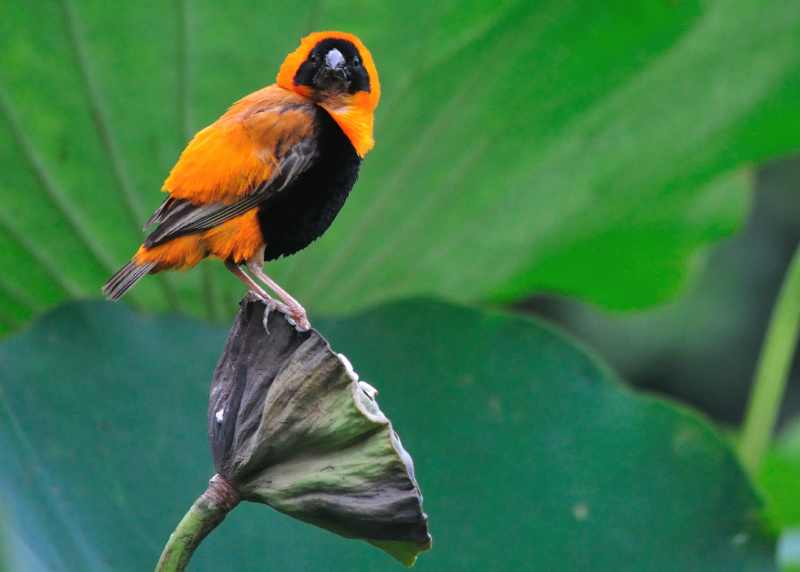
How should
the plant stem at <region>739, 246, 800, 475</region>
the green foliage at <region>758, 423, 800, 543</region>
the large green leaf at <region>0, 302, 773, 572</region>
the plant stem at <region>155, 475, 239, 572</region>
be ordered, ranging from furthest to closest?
1. the green foliage at <region>758, 423, 800, 543</region>
2. the plant stem at <region>739, 246, 800, 475</region>
3. the large green leaf at <region>0, 302, 773, 572</region>
4. the plant stem at <region>155, 475, 239, 572</region>

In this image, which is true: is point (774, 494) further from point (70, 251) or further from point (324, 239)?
point (70, 251)

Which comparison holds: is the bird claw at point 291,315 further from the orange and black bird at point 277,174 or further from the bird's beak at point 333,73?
the bird's beak at point 333,73

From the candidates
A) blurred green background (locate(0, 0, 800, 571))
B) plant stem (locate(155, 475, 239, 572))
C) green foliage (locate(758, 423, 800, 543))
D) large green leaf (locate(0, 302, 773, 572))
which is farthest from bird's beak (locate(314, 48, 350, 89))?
green foliage (locate(758, 423, 800, 543))

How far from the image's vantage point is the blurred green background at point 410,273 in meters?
1.61

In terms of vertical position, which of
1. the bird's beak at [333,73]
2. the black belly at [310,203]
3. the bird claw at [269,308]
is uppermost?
the bird's beak at [333,73]

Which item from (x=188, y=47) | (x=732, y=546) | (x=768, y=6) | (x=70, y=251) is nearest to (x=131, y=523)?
(x=70, y=251)

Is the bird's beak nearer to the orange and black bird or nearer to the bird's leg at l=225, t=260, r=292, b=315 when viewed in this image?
the orange and black bird

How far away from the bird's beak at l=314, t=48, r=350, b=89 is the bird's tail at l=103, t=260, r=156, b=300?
200 mm

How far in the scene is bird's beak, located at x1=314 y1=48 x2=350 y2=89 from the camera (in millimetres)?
993

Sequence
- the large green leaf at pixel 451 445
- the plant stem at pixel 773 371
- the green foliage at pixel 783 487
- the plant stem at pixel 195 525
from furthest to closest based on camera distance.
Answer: the green foliage at pixel 783 487 → the plant stem at pixel 773 371 → the large green leaf at pixel 451 445 → the plant stem at pixel 195 525

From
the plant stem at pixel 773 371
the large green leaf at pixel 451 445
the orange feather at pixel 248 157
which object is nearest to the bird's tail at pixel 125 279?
the orange feather at pixel 248 157

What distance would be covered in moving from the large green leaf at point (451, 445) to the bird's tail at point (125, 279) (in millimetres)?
588

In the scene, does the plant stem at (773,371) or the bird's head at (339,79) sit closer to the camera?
the bird's head at (339,79)

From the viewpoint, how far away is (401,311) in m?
1.82
